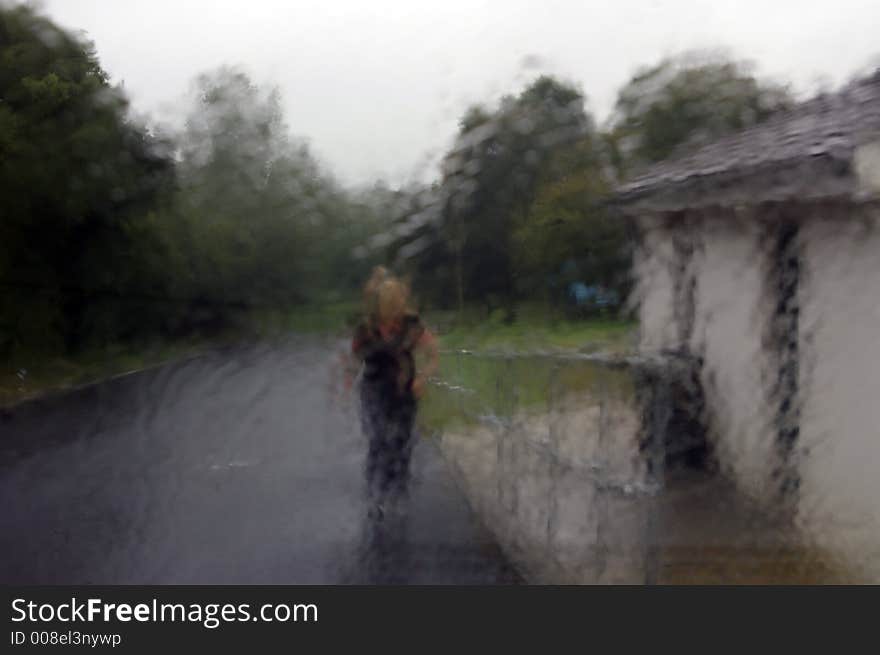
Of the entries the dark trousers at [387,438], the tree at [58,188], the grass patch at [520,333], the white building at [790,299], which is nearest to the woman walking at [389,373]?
the dark trousers at [387,438]

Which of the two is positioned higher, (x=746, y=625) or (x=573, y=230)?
(x=573, y=230)

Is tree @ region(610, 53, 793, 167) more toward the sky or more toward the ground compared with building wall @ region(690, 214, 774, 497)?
more toward the sky

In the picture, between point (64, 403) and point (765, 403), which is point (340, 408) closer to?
point (765, 403)

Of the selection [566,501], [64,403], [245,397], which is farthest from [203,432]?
[566,501]

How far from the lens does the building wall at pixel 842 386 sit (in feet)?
15.5

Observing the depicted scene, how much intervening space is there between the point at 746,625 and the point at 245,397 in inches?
333

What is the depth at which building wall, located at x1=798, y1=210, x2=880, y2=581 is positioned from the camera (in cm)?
473

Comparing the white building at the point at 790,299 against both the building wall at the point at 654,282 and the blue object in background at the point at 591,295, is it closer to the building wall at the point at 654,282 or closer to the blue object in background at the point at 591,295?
the building wall at the point at 654,282

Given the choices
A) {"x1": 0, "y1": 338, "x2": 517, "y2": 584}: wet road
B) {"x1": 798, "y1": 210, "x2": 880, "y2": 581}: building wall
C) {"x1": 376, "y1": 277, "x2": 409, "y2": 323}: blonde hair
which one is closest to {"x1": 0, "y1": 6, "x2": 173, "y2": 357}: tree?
{"x1": 0, "y1": 338, "x2": 517, "y2": 584}: wet road

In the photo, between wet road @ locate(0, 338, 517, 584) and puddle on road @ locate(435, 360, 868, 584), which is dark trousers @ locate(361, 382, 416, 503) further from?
puddle on road @ locate(435, 360, 868, 584)

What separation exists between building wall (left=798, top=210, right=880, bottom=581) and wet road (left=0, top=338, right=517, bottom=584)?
191 cm

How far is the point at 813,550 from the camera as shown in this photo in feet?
16.5

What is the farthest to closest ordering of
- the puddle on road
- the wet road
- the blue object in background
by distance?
1. the blue object in background
2. the wet road
3. the puddle on road

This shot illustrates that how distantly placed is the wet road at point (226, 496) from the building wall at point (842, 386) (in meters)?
1.91
